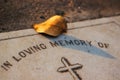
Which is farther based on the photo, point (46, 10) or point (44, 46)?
point (46, 10)

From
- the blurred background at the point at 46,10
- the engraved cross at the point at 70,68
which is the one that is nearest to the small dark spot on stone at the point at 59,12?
the blurred background at the point at 46,10

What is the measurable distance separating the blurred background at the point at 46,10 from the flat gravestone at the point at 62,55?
0.20 meters

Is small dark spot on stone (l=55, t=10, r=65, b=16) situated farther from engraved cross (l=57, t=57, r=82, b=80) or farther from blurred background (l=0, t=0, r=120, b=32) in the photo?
engraved cross (l=57, t=57, r=82, b=80)

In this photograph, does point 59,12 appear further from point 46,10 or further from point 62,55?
point 62,55

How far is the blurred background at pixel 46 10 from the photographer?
7.58 feet

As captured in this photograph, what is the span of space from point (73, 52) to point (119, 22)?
708 mm

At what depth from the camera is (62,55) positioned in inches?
79.2

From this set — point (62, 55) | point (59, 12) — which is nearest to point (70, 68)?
point (62, 55)

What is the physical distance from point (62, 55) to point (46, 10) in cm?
67

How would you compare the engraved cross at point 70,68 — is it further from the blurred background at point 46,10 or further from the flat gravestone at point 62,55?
the blurred background at point 46,10

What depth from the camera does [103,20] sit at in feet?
8.14

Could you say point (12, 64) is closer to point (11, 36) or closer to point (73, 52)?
point (11, 36)

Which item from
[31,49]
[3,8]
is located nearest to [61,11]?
[3,8]

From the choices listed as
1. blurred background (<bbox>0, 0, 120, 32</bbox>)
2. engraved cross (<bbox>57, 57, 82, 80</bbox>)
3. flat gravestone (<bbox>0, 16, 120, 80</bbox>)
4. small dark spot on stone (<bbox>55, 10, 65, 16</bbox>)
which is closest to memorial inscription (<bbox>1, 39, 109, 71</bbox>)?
flat gravestone (<bbox>0, 16, 120, 80</bbox>)
